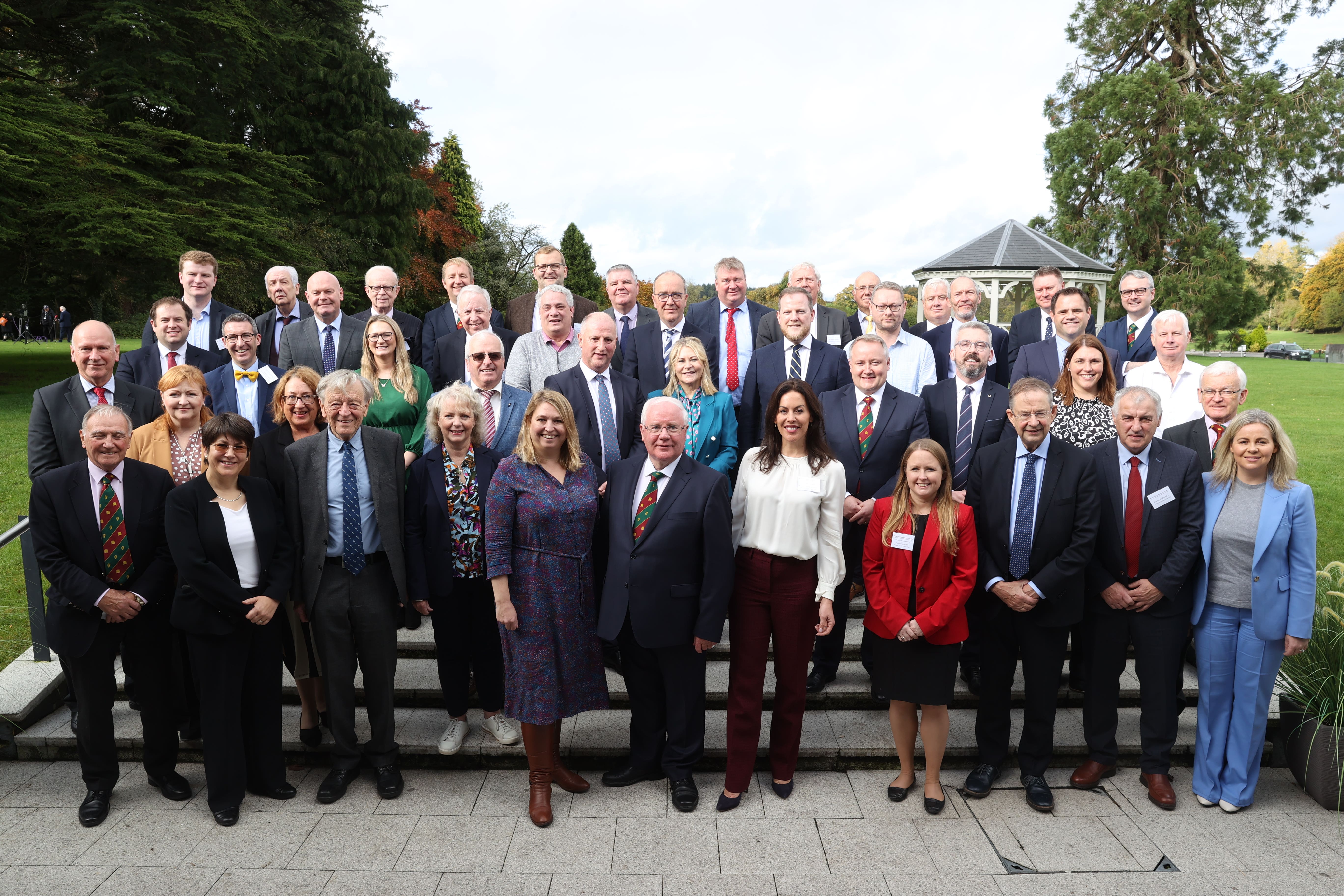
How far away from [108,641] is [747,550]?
342 centimetres

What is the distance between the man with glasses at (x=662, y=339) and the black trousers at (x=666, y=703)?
87.4 inches

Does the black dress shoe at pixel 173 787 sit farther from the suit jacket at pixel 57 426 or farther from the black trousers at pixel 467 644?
the suit jacket at pixel 57 426

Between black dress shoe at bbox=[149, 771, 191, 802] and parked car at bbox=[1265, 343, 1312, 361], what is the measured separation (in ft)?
178

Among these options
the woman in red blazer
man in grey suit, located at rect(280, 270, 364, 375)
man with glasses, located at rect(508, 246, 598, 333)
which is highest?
man with glasses, located at rect(508, 246, 598, 333)

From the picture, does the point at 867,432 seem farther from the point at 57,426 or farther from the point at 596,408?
the point at 57,426

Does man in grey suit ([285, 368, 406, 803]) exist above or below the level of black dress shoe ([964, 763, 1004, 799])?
above

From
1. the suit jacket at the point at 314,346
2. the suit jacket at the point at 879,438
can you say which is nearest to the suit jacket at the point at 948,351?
the suit jacket at the point at 879,438

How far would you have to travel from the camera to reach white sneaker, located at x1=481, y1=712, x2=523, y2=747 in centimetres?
478

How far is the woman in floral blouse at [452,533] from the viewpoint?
4.39 metres

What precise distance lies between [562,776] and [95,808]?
95.7 inches

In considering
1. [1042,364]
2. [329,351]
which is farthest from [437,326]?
[1042,364]

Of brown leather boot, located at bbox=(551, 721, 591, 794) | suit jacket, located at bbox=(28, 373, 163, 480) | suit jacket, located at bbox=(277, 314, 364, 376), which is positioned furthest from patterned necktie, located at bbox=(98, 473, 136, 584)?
brown leather boot, located at bbox=(551, 721, 591, 794)

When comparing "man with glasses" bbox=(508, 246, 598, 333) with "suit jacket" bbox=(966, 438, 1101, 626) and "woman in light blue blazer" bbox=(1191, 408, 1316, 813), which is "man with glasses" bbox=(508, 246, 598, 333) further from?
"woman in light blue blazer" bbox=(1191, 408, 1316, 813)

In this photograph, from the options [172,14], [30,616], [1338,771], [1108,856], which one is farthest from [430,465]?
[172,14]
